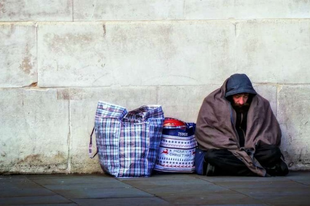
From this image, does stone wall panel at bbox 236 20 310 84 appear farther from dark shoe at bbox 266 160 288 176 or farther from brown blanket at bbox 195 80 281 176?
dark shoe at bbox 266 160 288 176

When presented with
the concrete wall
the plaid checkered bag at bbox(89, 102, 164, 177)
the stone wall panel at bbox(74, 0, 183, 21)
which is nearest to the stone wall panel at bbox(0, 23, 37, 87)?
the concrete wall

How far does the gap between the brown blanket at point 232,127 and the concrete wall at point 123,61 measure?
0.23 metres

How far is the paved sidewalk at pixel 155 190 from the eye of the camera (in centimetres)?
635

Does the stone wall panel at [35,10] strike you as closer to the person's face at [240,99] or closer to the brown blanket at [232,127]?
the brown blanket at [232,127]

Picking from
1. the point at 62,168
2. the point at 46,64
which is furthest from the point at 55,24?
the point at 62,168

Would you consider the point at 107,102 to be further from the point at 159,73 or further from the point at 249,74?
the point at 249,74

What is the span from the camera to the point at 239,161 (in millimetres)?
7734

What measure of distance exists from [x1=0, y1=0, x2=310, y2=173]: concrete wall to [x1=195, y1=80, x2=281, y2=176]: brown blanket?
0.23m

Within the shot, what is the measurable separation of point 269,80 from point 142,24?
145 centimetres

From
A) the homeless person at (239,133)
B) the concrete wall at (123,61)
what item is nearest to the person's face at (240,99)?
the homeless person at (239,133)

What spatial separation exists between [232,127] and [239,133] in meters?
0.13

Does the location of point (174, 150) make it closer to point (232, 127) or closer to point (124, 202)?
point (232, 127)

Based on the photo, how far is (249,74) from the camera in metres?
8.16

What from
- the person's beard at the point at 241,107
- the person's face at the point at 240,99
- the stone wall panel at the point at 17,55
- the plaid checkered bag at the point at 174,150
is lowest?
the plaid checkered bag at the point at 174,150
